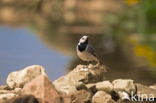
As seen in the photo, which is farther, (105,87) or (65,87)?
(105,87)

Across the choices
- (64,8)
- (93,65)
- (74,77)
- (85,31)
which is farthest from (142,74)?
(64,8)

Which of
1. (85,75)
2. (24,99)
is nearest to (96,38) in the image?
(85,75)

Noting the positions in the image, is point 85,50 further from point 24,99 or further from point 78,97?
point 24,99

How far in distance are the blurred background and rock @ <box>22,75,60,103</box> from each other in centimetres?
21

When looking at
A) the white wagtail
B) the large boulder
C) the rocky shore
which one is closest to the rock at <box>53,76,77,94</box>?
the rocky shore

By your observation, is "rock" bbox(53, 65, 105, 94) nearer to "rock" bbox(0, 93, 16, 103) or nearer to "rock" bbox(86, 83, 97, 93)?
"rock" bbox(86, 83, 97, 93)

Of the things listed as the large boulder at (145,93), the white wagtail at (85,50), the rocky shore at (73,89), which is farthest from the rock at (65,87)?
the large boulder at (145,93)

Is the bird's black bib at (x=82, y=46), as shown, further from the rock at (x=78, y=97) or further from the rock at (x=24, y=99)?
the rock at (x=24, y=99)

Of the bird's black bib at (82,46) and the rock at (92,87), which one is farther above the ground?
the bird's black bib at (82,46)

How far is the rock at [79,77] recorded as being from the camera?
158 cm

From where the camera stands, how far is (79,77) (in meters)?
1.75

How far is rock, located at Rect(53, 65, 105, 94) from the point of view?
5.19 ft

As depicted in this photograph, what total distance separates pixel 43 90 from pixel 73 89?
14 cm

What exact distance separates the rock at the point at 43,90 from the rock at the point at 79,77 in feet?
0.29
